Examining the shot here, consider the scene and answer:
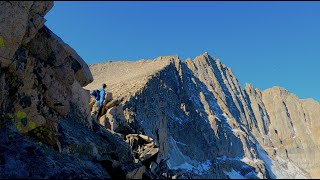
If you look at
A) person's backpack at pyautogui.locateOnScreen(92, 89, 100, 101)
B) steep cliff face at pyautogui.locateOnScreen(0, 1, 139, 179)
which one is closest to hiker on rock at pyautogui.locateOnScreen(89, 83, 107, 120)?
person's backpack at pyautogui.locateOnScreen(92, 89, 100, 101)

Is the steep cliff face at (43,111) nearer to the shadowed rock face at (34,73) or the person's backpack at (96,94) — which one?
the shadowed rock face at (34,73)

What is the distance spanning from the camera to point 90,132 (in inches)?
1051

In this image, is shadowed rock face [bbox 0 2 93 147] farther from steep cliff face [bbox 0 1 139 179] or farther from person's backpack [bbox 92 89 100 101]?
person's backpack [bbox 92 89 100 101]

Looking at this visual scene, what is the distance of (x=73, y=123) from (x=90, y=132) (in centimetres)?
120

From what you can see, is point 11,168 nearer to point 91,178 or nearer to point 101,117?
point 91,178

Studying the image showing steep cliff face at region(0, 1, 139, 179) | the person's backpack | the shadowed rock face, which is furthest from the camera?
the person's backpack

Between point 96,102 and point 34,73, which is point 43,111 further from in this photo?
point 96,102

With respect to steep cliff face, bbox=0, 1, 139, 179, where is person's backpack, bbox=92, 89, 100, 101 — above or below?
above

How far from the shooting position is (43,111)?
68.9 ft

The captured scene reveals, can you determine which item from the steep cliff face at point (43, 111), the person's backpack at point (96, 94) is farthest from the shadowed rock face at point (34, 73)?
the person's backpack at point (96, 94)

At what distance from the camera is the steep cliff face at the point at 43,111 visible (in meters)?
13.9

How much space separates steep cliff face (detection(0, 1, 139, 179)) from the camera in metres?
13.9

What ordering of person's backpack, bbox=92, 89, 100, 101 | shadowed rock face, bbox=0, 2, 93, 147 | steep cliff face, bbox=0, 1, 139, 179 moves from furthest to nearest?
1. person's backpack, bbox=92, 89, 100, 101
2. shadowed rock face, bbox=0, 2, 93, 147
3. steep cliff face, bbox=0, 1, 139, 179

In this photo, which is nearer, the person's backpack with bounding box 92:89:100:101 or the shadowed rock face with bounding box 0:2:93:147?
the shadowed rock face with bounding box 0:2:93:147
